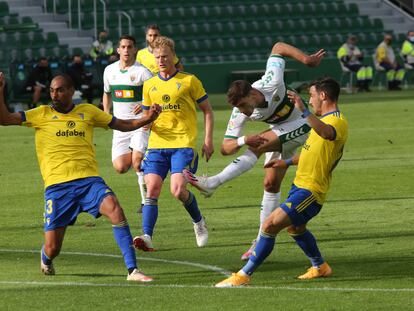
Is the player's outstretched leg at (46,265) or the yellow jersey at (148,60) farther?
the yellow jersey at (148,60)

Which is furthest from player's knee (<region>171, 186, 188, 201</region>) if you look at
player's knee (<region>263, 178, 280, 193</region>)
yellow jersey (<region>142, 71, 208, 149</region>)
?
player's knee (<region>263, 178, 280, 193</region>)

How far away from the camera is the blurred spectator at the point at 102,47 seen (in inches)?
1505

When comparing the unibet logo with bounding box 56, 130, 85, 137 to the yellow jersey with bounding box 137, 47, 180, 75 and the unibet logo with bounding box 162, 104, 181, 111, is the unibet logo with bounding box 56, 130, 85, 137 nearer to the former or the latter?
the unibet logo with bounding box 162, 104, 181, 111

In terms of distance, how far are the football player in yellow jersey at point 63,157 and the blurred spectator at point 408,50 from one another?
34.6 m

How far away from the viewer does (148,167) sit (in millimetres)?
12367

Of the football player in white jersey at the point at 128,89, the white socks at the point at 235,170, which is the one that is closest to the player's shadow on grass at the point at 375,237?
the white socks at the point at 235,170

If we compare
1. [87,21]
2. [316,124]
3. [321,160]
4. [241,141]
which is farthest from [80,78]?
[316,124]

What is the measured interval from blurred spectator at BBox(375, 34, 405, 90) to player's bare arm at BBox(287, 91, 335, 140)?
1318 inches

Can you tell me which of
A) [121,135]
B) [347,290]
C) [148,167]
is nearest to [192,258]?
[148,167]

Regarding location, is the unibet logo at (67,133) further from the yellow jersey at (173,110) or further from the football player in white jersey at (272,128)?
the yellow jersey at (173,110)

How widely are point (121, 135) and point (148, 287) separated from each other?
5.24 meters

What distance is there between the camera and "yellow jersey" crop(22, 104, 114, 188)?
10.5 meters

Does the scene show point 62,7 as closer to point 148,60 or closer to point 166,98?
point 148,60

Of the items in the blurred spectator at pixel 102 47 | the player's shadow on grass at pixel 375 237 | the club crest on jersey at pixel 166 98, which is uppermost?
the club crest on jersey at pixel 166 98
